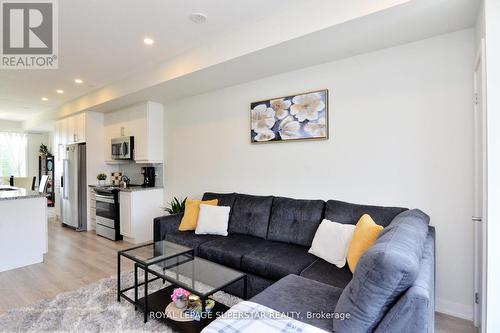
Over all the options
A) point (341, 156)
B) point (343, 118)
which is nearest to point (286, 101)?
point (343, 118)

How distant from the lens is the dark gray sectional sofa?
118 cm

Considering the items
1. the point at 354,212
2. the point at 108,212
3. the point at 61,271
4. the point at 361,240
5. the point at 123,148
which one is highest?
the point at 123,148

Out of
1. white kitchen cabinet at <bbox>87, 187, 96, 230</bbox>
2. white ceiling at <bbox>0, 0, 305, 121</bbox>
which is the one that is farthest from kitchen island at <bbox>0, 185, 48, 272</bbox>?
white ceiling at <bbox>0, 0, 305, 121</bbox>

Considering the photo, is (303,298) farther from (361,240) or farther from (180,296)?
(180,296)

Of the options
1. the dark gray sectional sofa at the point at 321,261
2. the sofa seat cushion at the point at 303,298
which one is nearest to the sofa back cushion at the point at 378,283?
the dark gray sectional sofa at the point at 321,261

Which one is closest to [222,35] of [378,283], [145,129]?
[145,129]

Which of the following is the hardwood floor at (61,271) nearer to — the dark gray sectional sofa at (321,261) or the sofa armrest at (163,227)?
the sofa armrest at (163,227)

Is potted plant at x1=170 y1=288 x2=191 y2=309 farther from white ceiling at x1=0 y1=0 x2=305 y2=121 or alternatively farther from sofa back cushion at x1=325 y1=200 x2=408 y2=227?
white ceiling at x1=0 y1=0 x2=305 y2=121

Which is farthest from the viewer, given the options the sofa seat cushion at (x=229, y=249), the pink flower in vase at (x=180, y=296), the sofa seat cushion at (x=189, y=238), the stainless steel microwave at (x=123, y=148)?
the stainless steel microwave at (x=123, y=148)

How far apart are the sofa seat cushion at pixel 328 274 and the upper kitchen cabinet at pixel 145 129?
3417mm

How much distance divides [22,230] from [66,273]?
971 mm

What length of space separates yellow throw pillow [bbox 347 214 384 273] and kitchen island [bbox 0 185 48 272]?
12.9ft

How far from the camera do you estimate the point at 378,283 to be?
3.88 ft
